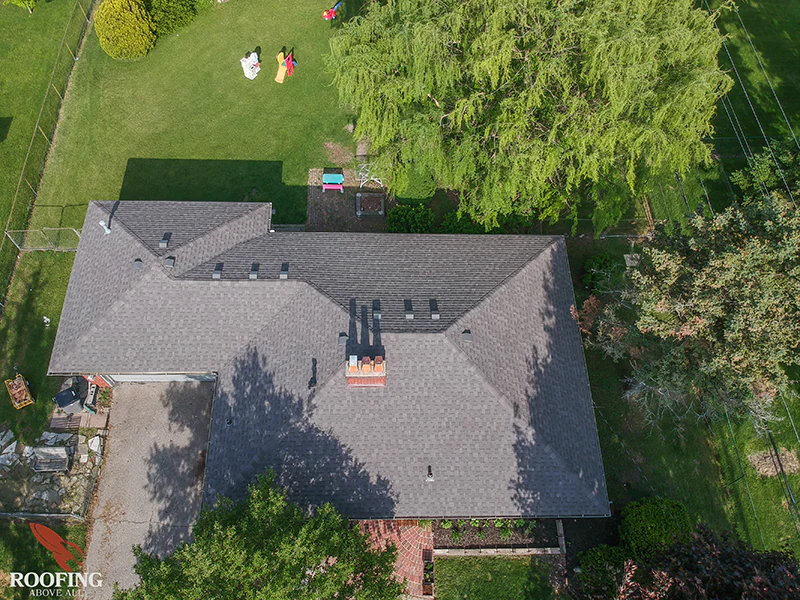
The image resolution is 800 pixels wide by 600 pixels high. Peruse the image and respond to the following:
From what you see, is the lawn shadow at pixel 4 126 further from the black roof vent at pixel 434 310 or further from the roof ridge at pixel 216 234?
the black roof vent at pixel 434 310

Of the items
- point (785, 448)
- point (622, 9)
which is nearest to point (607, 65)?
point (622, 9)

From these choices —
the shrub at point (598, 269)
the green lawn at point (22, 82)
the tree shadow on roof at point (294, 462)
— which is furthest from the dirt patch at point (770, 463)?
the green lawn at point (22, 82)

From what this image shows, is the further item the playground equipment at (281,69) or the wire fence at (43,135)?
the playground equipment at (281,69)

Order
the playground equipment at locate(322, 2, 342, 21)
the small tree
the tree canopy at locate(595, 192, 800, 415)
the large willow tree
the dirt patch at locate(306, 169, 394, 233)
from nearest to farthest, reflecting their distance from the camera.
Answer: the tree canopy at locate(595, 192, 800, 415)
the large willow tree
the dirt patch at locate(306, 169, 394, 233)
the small tree
the playground equipment at locate(322, 2, 342, 21)

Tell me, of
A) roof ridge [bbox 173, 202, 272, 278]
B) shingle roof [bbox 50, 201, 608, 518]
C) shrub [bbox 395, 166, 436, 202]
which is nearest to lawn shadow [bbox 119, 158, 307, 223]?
roof ridge [bbox 173, 202, 272, 278]

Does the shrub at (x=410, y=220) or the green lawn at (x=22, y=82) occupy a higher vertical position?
the green lawn at (x=22, y=82)

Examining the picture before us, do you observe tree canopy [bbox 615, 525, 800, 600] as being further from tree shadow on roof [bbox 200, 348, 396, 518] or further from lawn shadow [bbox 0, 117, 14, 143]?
lawn shadow [bbox 0, 117, 14, 143]
